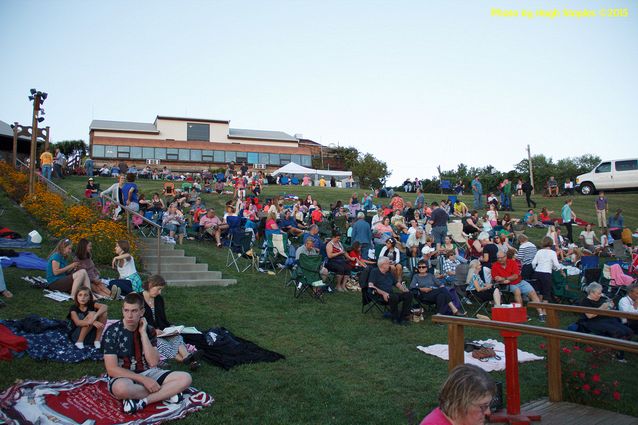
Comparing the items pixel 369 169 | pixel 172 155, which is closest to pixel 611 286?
pixel 172 155

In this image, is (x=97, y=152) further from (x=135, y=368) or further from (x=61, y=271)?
(x=135, y=368)

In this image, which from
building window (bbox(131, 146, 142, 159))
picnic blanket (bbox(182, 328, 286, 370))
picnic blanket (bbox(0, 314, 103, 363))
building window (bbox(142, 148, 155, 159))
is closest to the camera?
picnic blanket (bbox(0, 314, 103, 363))

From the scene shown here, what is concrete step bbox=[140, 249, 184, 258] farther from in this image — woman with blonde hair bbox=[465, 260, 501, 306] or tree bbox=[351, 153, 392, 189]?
tree bbox=[351, 153, 392, 189]

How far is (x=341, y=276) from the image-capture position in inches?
462

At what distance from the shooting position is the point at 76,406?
4.77 m

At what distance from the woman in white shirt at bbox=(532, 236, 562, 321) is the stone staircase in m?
6.26

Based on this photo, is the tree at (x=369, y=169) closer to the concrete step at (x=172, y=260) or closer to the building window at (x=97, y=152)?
the building window at (x=97, y=152)

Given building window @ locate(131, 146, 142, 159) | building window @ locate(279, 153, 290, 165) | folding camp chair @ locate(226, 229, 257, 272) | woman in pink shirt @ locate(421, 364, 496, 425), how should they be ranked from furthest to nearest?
building window @ locate(279, 153, 290, 165), building window @ locate(131, 146, 142, 159), folding camp chair @ locate(226, 229, 257, 272), woman in pink shirt @ locate(421, 364, 496, 425)

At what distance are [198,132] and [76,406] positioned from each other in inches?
1771

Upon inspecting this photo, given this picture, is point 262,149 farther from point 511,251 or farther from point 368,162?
point 511,251

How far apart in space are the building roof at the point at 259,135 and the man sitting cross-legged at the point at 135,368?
4506 cm

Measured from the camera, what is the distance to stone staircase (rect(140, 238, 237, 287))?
428 inches

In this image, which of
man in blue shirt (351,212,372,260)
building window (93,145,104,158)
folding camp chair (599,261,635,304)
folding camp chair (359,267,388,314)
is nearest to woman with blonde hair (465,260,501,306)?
folding camp chair (359,267,388,314)

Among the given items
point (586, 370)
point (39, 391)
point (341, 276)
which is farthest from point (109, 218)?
point (586, 370)
